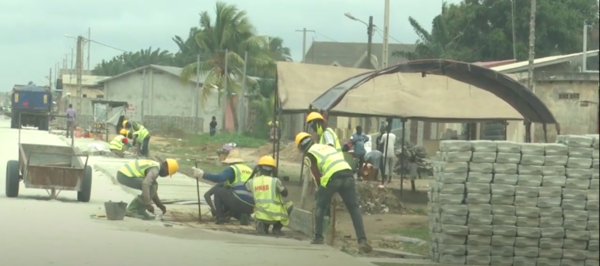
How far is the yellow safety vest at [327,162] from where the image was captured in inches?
482

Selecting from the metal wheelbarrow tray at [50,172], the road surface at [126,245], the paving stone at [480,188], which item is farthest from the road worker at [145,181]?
the paving stone at [480,188]

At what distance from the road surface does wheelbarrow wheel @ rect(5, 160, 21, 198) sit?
124 cm

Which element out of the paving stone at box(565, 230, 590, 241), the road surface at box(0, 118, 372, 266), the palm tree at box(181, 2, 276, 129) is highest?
the palm tree at box(181, 2, 276, 129)

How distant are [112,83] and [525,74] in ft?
149

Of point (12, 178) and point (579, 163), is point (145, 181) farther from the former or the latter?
point (579, 163)

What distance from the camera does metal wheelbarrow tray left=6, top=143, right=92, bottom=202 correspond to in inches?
643

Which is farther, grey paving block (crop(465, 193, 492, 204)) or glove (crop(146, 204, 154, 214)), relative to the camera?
glove (crop(146, 204, 154, 214))

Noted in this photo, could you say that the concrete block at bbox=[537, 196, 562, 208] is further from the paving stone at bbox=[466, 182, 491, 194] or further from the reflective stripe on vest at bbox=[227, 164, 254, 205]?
the reflective stripe on vest at bbox=[227, 164, 254, 205]

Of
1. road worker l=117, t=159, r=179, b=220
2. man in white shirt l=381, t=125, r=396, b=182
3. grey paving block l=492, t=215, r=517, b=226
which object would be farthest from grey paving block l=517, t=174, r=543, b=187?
man in white shirt l=381, t=125, r=396, b=182

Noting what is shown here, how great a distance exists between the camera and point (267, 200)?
13.6m

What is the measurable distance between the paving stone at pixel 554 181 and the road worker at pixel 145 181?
6604mm

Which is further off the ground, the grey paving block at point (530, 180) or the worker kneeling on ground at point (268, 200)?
the grey paving block at point (530, 180)

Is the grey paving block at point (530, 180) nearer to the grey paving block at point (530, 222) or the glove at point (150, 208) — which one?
the grey paving block at point (530, 222)

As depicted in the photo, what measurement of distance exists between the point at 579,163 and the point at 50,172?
968 cm
